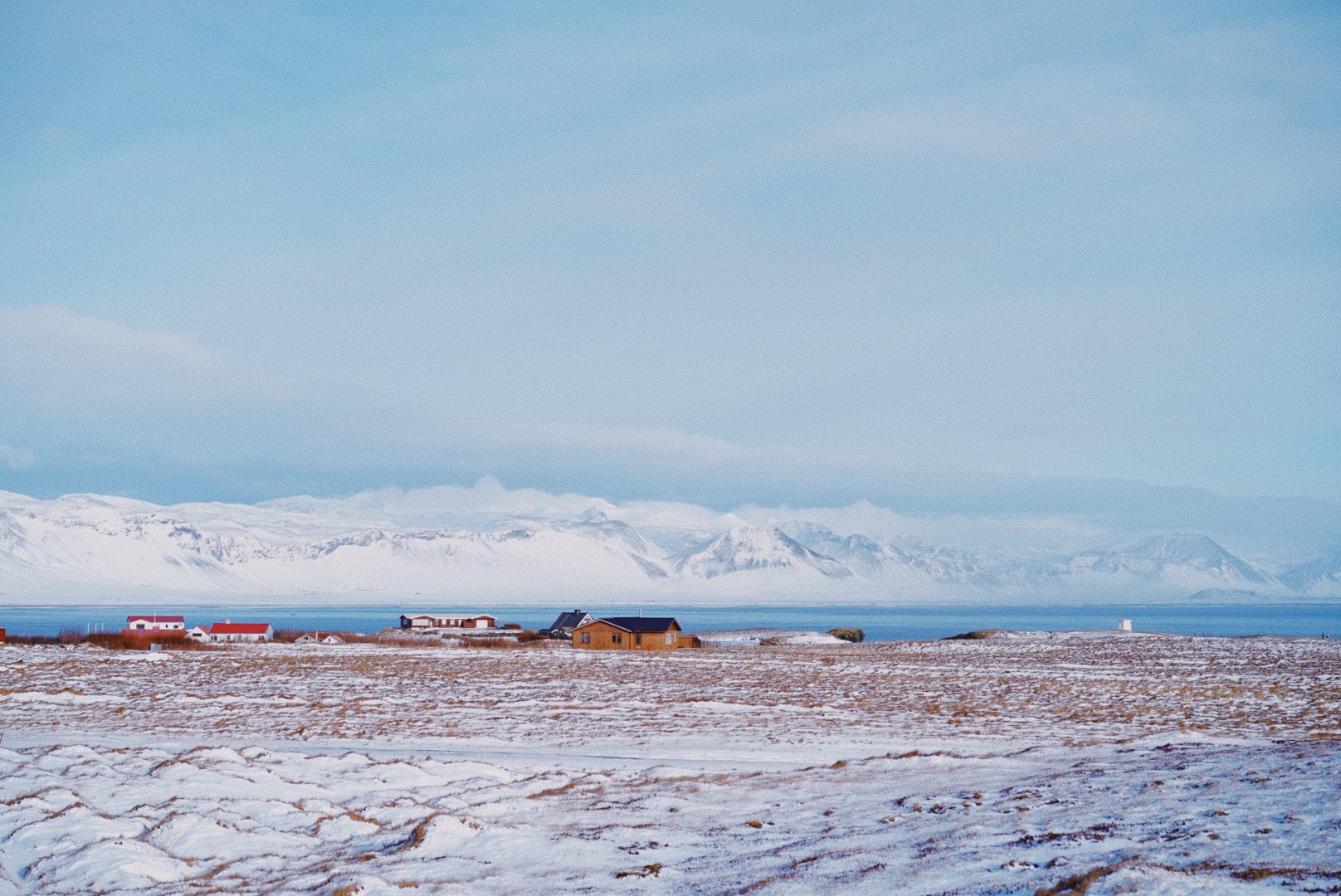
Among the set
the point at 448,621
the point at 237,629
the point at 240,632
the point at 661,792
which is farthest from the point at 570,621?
the point at 661,792

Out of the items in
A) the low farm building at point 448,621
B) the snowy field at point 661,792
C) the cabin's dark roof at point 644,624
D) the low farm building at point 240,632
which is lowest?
the low farm building at point 448,621

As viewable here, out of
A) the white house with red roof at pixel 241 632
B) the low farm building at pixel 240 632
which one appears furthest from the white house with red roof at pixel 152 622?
the white house with red roof at pixel 241 632

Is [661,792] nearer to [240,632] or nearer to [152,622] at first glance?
[240,632]

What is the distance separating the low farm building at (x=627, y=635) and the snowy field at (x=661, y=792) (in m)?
40.4

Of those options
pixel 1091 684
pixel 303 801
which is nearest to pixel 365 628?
pixel 1091 684

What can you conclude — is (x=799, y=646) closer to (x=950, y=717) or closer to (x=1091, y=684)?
(x=1091, y=684)

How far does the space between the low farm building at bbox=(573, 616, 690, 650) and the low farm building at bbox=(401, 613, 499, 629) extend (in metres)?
38.2

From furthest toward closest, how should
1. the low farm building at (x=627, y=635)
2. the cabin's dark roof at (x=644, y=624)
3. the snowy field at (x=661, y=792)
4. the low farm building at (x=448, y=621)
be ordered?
the low farm building at (x=448, y=621) < the cabin's dark roof at (x=644, y=624) < the low farm building at (x=627, y=635) < the snowy field at (x=661, y=792)

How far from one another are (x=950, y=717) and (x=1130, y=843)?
15.5 m

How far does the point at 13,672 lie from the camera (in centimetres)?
3872

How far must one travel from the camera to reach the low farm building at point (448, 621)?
110125 mm

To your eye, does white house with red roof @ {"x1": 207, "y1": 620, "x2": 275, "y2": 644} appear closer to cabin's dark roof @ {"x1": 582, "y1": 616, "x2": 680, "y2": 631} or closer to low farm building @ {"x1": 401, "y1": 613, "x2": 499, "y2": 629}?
cabin's dark roof @ {"x1": 582, "y1": 616, "x2": 680, "y2": 631}

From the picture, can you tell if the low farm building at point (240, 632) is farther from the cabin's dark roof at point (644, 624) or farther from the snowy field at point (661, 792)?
the snowy field at point (661, 792)

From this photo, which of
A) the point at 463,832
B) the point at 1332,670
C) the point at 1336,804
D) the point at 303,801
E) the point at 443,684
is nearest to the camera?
the point at 1336,804
